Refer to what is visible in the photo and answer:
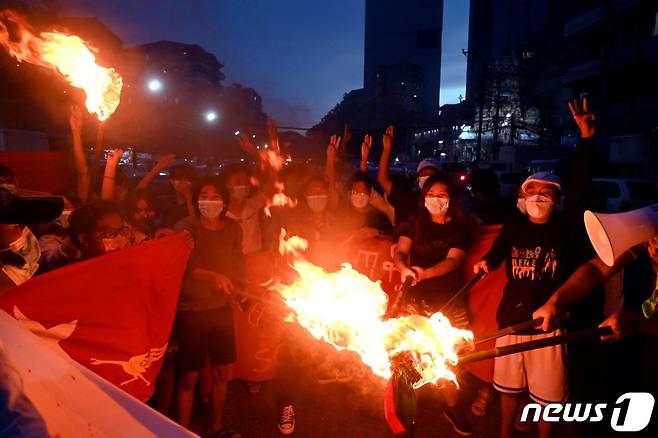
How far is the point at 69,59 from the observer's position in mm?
5305

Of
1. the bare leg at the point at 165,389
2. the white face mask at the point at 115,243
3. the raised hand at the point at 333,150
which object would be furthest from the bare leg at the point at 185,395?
the raised hand at the point at 333,150

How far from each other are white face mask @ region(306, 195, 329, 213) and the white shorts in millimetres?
2554

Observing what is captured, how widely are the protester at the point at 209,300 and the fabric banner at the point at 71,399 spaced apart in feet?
6.73

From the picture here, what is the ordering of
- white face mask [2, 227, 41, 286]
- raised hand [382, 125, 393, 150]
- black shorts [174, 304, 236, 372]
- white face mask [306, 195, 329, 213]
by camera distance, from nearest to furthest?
white face mask [2, 227, 41, 286]
black shorts [174, 304, 236, 372]
white face mask [306, 195, 329, 213]
raised hand [382, 125, 393, 150]

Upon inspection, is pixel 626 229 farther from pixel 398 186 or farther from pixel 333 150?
pixel 333 150

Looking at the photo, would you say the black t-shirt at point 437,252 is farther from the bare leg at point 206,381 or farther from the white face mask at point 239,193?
the bare leg at point 206,381

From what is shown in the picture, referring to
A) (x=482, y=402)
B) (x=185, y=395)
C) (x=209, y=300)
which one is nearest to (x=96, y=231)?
(x=209, y=300)

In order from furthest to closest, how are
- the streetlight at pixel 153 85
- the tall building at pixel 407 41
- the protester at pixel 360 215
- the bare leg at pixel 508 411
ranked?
the tall building at pixel 407 41 < the streetlight at pixel 153 85 < the protester at pixel 360 215 < the bare leg at pixel 508 411

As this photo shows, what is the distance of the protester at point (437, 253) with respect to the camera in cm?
423

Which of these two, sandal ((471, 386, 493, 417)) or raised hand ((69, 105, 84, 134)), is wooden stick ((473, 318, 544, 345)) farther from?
raised hand ((69, 105, 84, 134))

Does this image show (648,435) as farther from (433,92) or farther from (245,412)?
(433,92)

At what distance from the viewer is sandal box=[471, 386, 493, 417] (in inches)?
177

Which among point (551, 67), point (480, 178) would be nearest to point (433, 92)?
point (551, 67)

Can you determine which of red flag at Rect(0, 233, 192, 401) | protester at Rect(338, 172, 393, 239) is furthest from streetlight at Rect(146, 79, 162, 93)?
red flag at Rect(0, 233, 192, 401)
